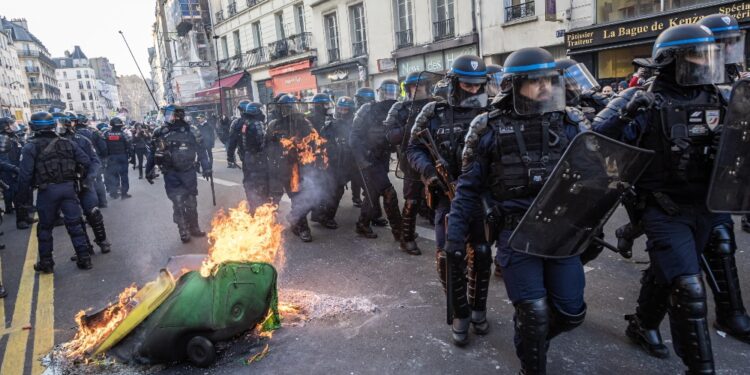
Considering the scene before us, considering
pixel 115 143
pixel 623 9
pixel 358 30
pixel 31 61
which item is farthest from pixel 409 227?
pixel 31 61

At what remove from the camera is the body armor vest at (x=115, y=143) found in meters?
10.8

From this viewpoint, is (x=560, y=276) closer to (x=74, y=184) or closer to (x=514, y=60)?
(x=514, y=60)

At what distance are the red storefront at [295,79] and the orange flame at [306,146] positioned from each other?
1752cm

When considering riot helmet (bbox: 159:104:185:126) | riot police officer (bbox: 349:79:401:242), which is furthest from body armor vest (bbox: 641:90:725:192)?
riot helmet (bbox: 159:104:185:126)

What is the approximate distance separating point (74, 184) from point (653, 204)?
616cm

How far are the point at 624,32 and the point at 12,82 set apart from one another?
88.2 m

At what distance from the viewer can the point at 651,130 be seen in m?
2.66

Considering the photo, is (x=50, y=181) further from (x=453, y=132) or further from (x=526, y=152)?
(x=526, y=152)

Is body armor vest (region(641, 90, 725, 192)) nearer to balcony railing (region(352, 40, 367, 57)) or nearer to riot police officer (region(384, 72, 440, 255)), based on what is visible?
riot police officer (region(384, 72, 440, 255))

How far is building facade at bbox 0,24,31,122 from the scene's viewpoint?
222 ft

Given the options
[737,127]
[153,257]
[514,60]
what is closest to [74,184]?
[153,257]

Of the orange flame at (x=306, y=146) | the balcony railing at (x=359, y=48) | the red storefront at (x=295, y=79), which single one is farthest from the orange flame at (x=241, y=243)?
the red storefront at (x=295, y=79)

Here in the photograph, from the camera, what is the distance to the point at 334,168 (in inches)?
281

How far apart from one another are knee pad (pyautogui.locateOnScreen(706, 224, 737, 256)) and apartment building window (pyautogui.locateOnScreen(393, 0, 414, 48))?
15.8 m
